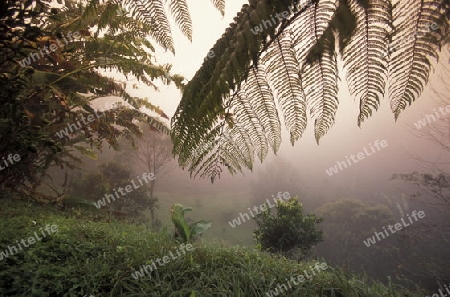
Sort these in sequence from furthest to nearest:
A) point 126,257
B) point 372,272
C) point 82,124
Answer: point 372,272, point 82,124, point 126,257

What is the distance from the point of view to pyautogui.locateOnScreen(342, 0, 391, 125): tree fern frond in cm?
58

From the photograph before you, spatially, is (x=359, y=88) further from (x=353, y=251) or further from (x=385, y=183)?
(x=385, y=183)

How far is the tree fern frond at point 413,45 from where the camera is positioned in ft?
1.77

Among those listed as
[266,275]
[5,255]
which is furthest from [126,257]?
[266,275]

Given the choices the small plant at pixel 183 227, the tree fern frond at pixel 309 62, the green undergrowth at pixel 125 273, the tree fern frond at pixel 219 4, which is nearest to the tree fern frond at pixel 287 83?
the tree fern frond at pixel 309 62

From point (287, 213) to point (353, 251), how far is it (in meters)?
12.9

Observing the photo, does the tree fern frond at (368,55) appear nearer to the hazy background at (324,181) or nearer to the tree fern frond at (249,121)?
the tree fern frond at (249,121)

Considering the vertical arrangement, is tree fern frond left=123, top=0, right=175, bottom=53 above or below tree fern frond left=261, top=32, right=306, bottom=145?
above

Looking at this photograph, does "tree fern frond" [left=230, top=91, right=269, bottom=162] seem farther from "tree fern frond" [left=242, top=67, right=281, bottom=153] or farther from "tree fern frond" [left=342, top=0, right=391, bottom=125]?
"tree fern frond" [left=342, top=0, right=391, bottom=125]

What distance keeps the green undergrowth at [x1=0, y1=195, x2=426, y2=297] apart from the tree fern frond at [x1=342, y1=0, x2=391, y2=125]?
2.41m

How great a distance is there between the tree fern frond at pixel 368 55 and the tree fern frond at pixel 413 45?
0.03 meters

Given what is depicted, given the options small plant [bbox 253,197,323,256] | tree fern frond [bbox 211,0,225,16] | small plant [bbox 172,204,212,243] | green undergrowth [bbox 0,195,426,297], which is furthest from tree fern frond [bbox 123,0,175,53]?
small plant [bbox 253,197,323,256]

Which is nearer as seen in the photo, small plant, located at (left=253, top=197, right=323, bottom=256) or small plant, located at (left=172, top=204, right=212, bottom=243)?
small plant, located at (left=172, top=204, right=212, bottom=243)

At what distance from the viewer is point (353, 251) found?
56.0 ft
